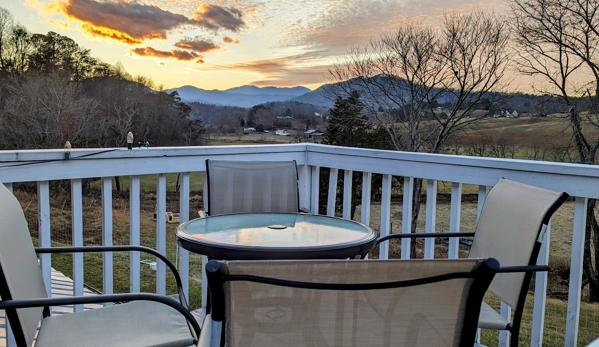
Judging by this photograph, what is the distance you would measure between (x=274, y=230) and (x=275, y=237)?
15cm

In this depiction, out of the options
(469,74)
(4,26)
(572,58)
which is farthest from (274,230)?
(4,26)

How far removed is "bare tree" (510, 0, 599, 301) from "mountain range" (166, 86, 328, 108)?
200 inches

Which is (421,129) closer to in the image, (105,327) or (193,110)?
(193,110)

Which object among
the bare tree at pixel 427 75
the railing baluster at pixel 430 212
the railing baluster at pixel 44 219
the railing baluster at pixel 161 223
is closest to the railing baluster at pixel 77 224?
the railing baluster at pixel 44 219

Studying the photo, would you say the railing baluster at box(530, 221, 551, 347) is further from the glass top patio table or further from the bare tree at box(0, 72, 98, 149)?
the bare tree at box(0, 72, 98, 149)

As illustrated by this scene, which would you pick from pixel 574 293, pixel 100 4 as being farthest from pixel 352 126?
pixel 574 293

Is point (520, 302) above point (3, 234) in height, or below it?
below

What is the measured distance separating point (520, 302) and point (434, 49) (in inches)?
426

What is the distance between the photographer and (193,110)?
8688 mm

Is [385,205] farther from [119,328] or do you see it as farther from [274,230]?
[119,328]

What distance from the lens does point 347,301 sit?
2.79ft

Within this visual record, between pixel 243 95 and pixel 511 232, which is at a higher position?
pixel 243 95

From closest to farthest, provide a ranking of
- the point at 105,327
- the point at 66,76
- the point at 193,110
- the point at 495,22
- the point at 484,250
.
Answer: the point at 105,327
the point at 484,250
the point at 193,110
the point at 495,22
the point at 66,76

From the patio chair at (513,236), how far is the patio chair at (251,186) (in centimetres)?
104
